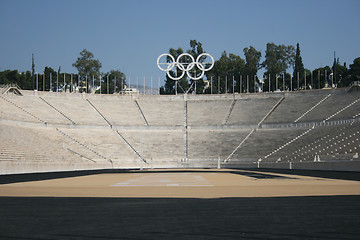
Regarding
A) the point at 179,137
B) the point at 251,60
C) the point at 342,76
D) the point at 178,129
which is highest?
the point at 251,60

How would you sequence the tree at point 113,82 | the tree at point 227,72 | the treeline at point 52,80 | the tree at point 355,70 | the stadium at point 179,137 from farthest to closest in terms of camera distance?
1. the tree at point 113,82
2. the tree at point 227,72
3. the treeline at point 52,80
4. the tree at point 355,70
5. the stadium at point 179,137

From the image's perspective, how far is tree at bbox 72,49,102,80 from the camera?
452 ft

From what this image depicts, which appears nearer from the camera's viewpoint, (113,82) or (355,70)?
(355,70)

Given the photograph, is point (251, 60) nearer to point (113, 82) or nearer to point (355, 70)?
point (355, 70)

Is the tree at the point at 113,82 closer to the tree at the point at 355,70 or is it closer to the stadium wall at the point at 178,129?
the stadium wall at the point at 178,129

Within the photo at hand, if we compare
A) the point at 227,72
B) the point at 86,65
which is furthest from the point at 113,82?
the point at 227,72

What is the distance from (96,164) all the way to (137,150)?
9399 mm

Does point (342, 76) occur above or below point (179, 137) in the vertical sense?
above

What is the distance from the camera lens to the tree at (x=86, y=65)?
138 metres

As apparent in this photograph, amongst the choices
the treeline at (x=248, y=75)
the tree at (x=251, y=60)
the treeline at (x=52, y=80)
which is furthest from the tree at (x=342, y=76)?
the treeline at (x=52, y=80)

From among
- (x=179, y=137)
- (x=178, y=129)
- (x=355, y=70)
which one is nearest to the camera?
(x=179, y=137)

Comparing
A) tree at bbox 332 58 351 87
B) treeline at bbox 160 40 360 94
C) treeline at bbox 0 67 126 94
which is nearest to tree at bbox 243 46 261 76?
treeline at bbox 160 40 360 94

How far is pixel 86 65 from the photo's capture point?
138000mm

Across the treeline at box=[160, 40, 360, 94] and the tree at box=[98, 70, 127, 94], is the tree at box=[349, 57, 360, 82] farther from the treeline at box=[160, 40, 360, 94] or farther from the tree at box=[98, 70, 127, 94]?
the tree at box=[98, 70, 127, 94]
